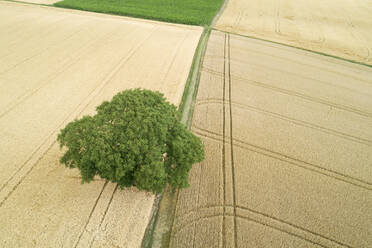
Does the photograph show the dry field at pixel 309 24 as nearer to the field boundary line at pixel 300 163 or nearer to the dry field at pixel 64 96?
the dry field at pixel 64 96

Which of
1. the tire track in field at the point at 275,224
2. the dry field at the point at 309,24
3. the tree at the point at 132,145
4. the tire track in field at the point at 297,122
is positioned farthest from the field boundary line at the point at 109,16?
the tire track in field at the point at 275,224

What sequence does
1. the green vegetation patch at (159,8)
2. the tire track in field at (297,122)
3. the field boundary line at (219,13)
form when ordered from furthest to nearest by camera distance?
1. the field boundary line at (219,13)
2. the green vegetation patch at (159,8)
3. the tire track in field at (297,122)

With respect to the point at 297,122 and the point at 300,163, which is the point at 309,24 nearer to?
the point at 297,122

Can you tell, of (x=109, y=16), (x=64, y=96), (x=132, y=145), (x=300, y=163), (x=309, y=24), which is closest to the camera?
(x=132, y=145)

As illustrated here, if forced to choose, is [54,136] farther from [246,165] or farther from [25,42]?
[25,42]

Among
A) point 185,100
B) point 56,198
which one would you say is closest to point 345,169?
point 185,100

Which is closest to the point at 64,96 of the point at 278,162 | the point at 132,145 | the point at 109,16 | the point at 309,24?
the point at 132,145
